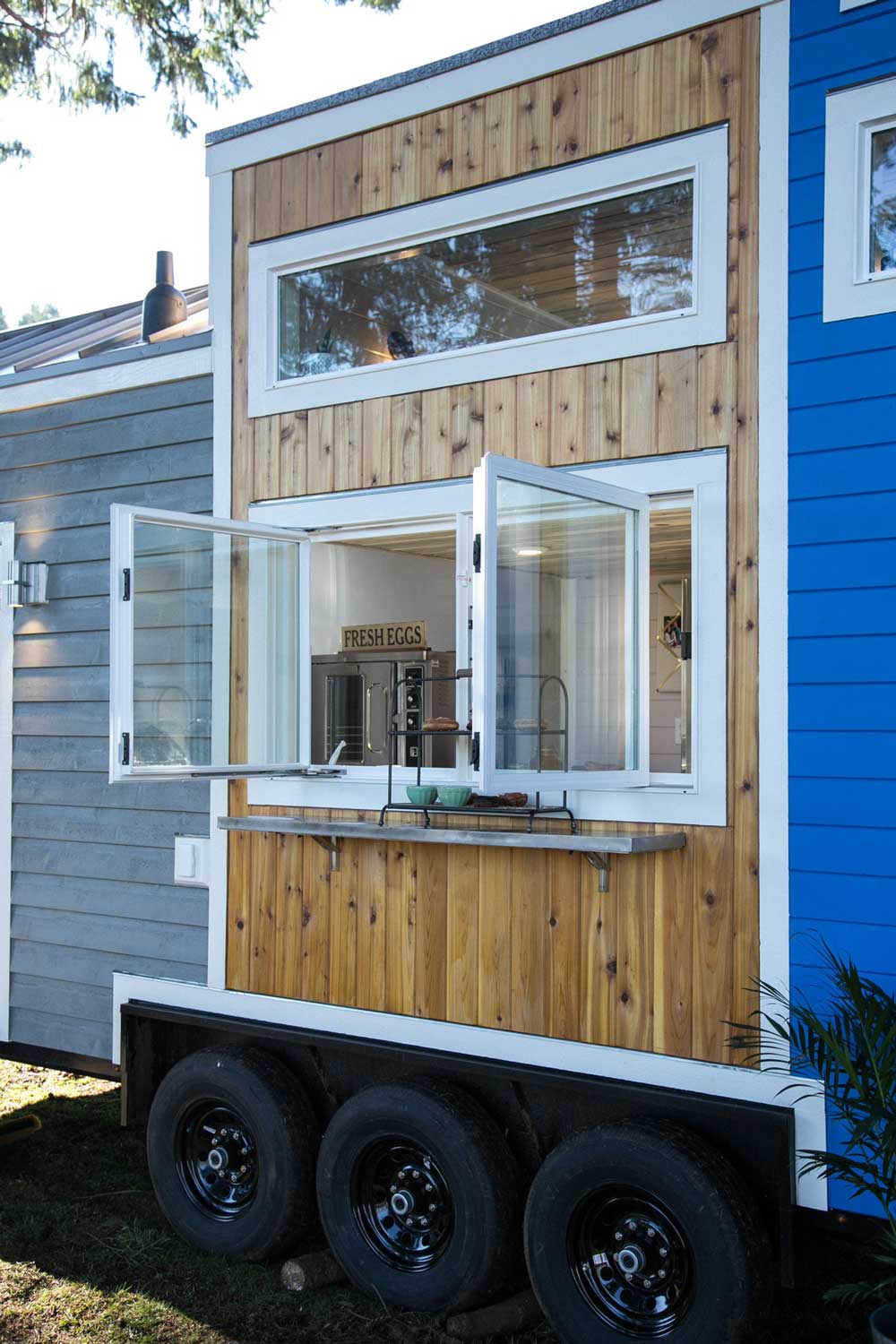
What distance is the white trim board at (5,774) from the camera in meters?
5.50

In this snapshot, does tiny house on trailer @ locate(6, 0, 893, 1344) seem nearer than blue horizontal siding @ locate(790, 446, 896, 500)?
No

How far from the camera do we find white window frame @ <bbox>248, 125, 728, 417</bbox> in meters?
3.88

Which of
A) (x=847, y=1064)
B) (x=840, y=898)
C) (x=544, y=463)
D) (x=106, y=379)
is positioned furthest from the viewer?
(x=106, y=379)

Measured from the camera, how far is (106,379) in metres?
5.26

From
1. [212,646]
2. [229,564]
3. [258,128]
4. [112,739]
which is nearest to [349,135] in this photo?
[258,128]

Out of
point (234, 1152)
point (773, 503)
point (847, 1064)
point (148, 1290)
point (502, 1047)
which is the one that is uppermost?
point (773, 503)

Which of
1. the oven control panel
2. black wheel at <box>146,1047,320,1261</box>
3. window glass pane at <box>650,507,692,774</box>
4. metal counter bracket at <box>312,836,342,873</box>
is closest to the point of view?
black wheel at <box>146,1047,320,1261</box>

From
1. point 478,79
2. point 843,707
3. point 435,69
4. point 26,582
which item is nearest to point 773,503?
point 843,707

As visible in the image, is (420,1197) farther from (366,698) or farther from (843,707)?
(843,707)

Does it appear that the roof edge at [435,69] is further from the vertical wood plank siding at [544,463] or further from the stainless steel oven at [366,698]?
the stainless steel oven at [366,698]

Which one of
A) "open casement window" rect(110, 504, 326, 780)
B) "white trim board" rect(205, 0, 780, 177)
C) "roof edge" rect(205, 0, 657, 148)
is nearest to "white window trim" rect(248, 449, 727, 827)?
"open casement window" rect(110, 504, 326, 780)

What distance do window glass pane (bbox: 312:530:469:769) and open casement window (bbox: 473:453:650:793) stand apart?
0.56 m

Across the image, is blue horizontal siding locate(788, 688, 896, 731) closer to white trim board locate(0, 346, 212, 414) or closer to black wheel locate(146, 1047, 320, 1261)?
black wheel locate(146, 1047, 320, 1261)

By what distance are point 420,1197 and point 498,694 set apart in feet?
5.32
